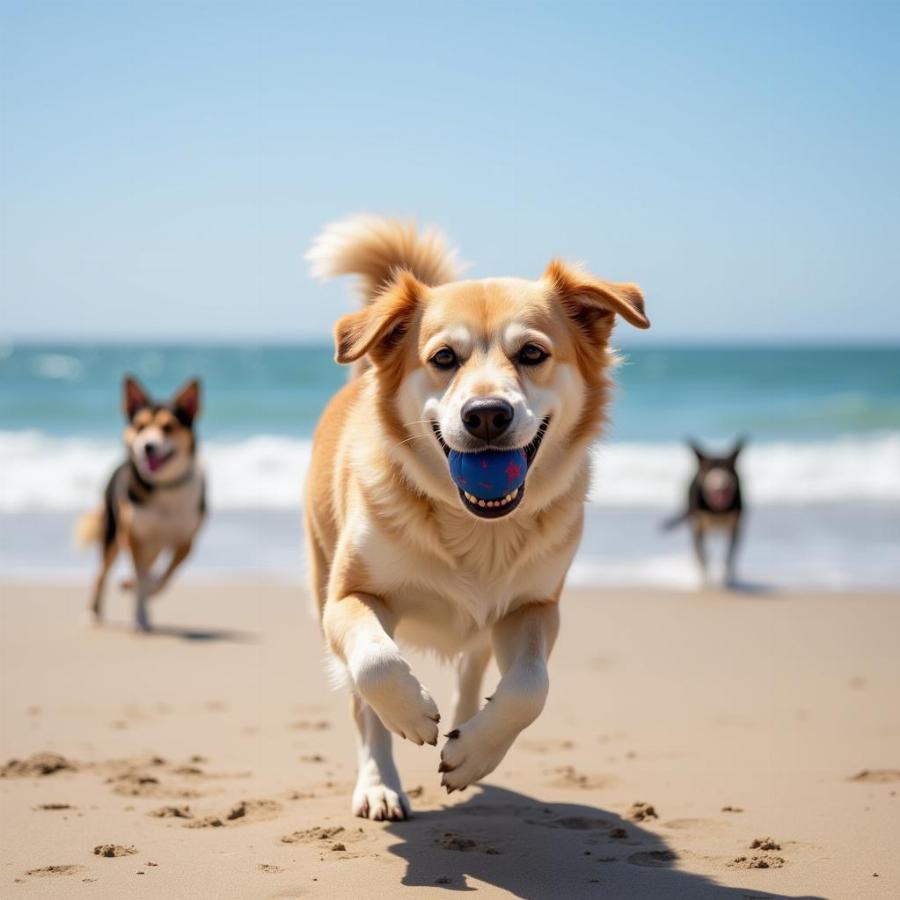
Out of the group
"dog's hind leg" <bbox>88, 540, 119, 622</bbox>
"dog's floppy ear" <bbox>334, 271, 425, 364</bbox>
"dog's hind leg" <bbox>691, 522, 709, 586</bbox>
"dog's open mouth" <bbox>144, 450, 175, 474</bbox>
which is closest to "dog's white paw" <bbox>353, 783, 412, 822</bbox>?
"dog's floppy ear" <bbox>334, 271, 425, 364</bbox>

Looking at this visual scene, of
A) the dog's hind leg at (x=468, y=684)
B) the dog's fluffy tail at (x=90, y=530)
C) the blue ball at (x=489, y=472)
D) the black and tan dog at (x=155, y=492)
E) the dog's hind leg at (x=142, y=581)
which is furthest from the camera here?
the dog's fluffy tail at (x=90, y=530)

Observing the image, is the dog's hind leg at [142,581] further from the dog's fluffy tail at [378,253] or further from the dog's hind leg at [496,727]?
the dog's hind leg at [496,727]

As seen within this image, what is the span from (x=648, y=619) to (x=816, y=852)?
4309mm

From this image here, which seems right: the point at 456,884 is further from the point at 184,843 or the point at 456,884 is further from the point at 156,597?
the point at 156,597

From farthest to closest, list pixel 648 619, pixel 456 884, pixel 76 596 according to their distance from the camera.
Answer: pixel 76 596 → pixel 648 619 → pixel 456 884

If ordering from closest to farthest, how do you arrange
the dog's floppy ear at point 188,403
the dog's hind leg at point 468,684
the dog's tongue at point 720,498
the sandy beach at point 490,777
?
the sandy beach at point 490,777
the dog's hind leg at point 468,684
the dog's floppy ear at point 188,403
the dog's tongue at point 720,498

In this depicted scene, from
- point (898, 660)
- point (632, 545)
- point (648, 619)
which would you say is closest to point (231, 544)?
point (632, 545)

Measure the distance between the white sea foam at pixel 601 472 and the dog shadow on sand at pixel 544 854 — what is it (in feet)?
33.3

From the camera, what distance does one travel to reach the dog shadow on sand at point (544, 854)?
Result: 10.8 ft

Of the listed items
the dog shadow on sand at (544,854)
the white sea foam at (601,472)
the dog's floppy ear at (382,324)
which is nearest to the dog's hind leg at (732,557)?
the white sea foam at (601,472)

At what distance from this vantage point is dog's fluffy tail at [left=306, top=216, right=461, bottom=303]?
16.3 ft

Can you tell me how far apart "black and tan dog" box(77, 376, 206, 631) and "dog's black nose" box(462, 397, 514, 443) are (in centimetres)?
502

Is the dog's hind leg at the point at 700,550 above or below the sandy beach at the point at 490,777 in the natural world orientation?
above

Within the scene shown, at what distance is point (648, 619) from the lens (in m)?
7.89
